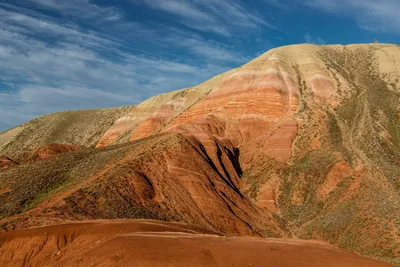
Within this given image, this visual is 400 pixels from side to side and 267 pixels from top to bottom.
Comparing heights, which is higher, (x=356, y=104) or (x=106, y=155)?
(x=356, y=104)

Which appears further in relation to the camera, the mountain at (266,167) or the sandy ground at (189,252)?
the mountain at (266,167)

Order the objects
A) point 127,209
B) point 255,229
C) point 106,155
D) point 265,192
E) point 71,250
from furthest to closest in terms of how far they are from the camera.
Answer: point 265,192 → point 106,155 → point 255,229 → point 127,209 → point 71,250

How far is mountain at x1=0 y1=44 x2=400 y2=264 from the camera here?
29.5 meters

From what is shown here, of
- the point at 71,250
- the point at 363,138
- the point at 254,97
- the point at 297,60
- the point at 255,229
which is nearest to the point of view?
the point at 71,250

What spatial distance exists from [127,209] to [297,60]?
165 feet

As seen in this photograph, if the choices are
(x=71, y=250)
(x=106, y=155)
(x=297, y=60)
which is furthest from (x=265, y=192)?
(x=297, y=60)

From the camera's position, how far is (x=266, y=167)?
45.1m

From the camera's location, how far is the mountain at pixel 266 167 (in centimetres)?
2955

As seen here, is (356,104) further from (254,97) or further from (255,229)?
(255,229)

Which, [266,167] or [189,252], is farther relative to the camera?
[266,167]

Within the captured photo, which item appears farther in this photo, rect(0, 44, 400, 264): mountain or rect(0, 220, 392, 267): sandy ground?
rect(0, 44, 400, 264): mountain

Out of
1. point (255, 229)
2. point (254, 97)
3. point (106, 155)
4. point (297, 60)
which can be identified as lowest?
point (255, 229)

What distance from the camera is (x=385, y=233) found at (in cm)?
2934

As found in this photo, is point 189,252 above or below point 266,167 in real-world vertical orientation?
below
